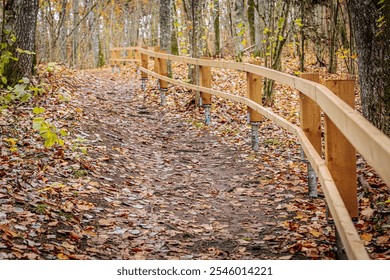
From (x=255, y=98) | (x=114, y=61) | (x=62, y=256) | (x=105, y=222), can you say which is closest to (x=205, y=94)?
(x=255, y=98)

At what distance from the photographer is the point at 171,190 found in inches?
238

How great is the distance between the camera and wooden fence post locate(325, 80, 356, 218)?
11.6 ft

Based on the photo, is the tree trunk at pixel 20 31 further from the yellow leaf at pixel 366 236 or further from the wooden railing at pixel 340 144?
the yellow leaf at pixel 366 236

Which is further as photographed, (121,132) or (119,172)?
(121,132)

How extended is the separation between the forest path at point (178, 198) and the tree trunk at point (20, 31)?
1386 mm

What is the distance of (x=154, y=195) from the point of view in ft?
19.1

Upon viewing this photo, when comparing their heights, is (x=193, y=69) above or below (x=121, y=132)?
above

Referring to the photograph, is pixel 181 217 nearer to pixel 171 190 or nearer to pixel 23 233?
pixel 171 190

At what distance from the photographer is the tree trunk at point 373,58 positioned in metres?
5.26

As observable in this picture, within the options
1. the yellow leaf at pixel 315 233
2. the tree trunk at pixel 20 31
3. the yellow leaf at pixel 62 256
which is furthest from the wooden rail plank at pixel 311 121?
the tree trunk at pixel 20 31
